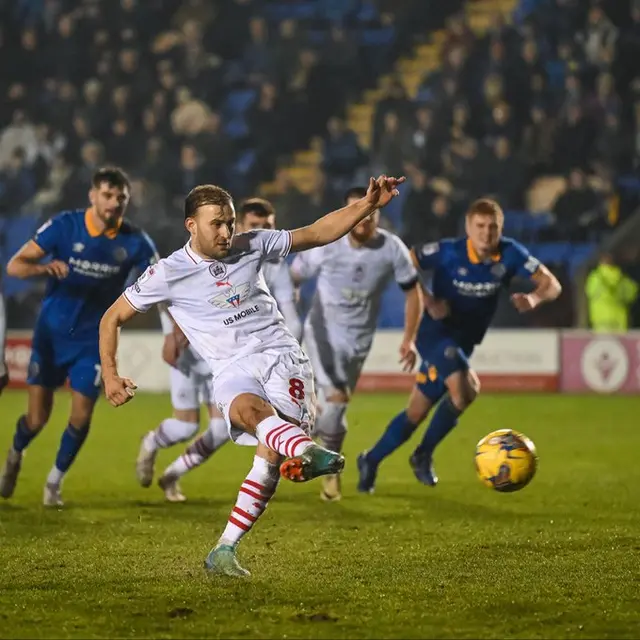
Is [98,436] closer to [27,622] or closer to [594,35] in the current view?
[27,622]

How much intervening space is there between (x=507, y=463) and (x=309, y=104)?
14966 mm

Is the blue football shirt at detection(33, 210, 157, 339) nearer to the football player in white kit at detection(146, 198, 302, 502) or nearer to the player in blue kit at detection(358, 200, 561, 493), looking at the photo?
the football player in white kit at detection(146, 198, 302, 502)

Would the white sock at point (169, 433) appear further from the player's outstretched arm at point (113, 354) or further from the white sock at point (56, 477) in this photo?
the player's outstretched arm at point (113, 354)

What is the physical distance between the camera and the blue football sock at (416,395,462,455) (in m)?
8.77

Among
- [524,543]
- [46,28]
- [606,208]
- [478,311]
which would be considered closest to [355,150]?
[606,208]

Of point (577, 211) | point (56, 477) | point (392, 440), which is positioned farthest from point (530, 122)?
point (56, 477)

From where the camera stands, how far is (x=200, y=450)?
329 inches

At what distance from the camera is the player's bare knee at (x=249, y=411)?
5504mm

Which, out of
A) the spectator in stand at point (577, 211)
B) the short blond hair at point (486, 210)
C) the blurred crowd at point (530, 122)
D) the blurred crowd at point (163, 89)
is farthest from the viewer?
the blurred crowd at point (163, 89)

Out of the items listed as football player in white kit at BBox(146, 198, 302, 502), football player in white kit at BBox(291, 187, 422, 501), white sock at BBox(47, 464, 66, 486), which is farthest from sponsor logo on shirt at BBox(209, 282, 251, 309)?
football player in white kit at BBox(291, 187, 422, 501)

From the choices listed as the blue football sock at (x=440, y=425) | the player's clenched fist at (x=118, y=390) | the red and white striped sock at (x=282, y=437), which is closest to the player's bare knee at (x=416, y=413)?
the blue football sock at (x=440, y=425)

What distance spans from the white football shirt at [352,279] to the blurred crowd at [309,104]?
30.1 ft

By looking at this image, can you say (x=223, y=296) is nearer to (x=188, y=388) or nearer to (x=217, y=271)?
(x=217, y=271)

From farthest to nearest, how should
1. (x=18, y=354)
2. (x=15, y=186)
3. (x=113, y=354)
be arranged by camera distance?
1. (x=15, y=186)
2. (x=18, y=354)
3. (x=113, y=354)
